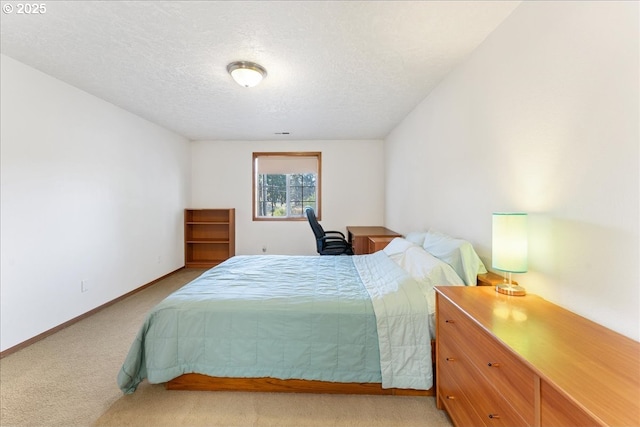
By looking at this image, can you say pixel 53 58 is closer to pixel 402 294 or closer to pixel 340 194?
pixel 402 294

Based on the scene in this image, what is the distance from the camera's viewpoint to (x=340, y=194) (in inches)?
195

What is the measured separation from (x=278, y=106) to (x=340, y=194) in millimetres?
2214

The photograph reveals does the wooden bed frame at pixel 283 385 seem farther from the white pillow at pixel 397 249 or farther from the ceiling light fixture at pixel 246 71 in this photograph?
the ceiling light fixture at pixel 246 71

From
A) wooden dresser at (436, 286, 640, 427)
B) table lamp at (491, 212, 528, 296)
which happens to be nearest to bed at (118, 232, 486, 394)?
wooden dresser at (436, 286, 640, 427)

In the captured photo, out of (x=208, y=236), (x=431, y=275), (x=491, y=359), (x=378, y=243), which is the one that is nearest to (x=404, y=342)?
(x=431, y=275)

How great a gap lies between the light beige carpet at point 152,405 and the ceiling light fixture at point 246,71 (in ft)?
7.98

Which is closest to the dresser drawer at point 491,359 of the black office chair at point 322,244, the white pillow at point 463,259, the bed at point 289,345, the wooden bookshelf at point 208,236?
the bed at point 289,345

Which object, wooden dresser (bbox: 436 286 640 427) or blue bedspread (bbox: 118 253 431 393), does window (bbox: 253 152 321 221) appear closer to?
blue bedspread (bbox: 118 253 431 393)

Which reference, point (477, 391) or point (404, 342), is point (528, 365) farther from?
point (404, 342)

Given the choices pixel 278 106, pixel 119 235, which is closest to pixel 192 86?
pixel 278 106

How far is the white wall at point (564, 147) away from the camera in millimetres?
1006

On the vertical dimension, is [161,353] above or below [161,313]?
below

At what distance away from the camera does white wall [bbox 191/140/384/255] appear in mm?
4910

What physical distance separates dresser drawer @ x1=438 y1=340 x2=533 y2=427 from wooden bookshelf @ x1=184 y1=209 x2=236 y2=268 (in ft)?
13.7
